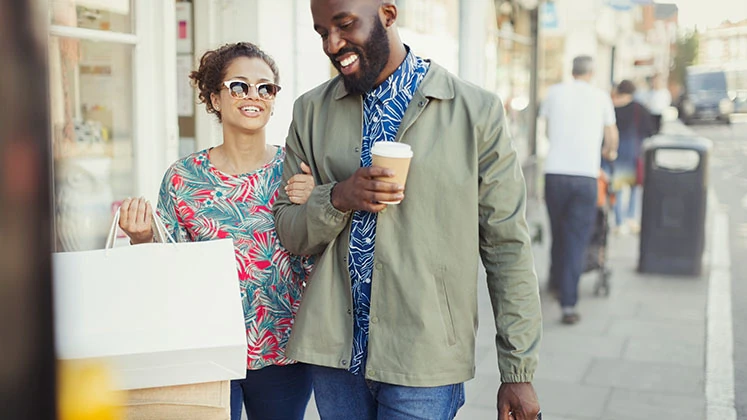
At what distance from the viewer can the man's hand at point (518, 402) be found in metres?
2.17

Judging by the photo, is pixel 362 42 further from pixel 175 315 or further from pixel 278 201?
pixel 175 315

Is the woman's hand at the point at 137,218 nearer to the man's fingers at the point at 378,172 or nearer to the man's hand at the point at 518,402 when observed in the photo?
the man's fingers at the point at 378,172

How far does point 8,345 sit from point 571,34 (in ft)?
61.8

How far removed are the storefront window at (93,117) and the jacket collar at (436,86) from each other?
289 cm

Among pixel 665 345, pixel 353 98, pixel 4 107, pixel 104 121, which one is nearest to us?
pixel 4 107

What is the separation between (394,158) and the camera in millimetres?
1960

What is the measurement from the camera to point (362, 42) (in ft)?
6.98

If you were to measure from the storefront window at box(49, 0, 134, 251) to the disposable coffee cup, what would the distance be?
3.03m

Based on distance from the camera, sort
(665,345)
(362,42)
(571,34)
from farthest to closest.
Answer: (571,34) < (665,345) < (362,42)

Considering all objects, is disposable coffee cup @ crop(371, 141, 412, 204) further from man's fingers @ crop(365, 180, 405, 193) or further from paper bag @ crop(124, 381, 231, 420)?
paper bag @ crop(124, 381, 231, 420)

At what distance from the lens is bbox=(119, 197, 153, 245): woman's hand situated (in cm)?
237

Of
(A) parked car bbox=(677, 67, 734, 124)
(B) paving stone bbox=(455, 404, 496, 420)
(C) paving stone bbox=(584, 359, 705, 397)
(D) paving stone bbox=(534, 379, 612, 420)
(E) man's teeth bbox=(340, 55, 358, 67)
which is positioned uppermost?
(A) parked car bbox=(677, 67, 734, 124)

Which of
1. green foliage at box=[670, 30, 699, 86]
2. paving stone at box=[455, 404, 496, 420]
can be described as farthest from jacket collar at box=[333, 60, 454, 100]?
green foliage at box=[670, 30, 699, 86]

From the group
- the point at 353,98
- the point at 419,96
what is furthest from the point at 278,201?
the point at 419,96
